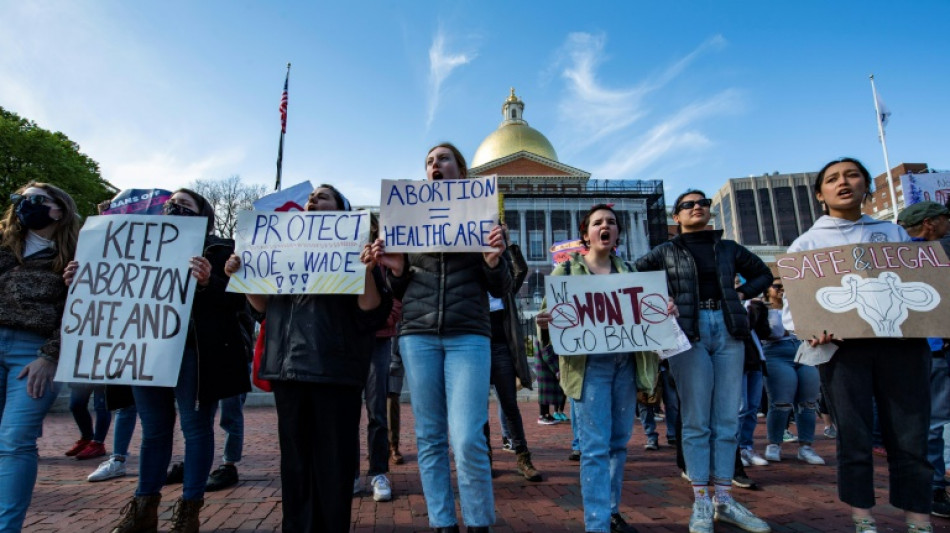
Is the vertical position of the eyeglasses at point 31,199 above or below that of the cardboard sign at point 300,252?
above

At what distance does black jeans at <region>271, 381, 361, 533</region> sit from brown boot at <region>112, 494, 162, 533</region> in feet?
3.61

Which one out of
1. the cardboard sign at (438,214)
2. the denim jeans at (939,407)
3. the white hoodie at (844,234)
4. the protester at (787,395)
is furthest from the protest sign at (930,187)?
the cardboard sign at (438,214)

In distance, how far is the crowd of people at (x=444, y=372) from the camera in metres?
2.51

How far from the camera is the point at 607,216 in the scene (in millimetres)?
3318

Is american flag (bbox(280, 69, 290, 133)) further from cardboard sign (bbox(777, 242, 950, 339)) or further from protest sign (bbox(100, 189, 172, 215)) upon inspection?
cardboard sign (bbox(777, 242, 950, 339))

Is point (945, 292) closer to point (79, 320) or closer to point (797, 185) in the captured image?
point (79, 320)

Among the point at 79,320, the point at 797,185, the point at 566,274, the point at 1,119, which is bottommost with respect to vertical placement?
the point at 79,320

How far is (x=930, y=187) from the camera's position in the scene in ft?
22.5

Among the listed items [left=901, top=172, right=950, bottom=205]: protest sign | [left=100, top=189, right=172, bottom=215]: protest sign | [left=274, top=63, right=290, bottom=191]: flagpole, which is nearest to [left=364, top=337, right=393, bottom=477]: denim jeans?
[left=100, top=189, right=172, bottom=215]: protest sign

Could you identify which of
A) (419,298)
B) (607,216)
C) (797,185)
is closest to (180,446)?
(419,298)

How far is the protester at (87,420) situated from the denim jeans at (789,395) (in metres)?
7.17

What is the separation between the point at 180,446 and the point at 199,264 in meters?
4.01

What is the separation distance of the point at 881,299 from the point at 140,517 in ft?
14.5

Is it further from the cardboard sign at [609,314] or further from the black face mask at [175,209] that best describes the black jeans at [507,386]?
the black face mask at [175,209]
